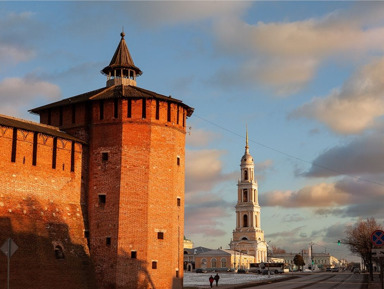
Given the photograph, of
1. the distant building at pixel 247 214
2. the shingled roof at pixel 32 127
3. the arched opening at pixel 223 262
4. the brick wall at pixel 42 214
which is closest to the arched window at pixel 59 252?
the brick wall at pixel 42 214

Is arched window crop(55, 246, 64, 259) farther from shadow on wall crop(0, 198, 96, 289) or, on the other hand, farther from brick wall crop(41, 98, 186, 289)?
brick wall crop(41, 98, 186, 289)

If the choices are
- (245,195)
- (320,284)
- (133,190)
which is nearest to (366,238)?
(320,284)

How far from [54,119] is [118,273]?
43.7 feet

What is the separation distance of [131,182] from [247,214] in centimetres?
11966

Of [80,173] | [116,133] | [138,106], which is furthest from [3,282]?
[138,106]

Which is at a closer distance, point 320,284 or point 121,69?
point 121,69

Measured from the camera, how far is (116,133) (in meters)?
38.0

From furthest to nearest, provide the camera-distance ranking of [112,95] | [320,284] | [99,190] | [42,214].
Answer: [320,284] < [112,95] < [99,190] < [42,214]

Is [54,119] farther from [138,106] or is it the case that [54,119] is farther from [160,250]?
[160,250]

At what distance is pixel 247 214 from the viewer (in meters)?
154

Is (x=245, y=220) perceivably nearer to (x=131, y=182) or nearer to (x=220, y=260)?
(x=220, y=260)

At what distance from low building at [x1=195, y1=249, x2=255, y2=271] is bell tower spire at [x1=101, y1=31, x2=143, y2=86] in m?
Answer: 103

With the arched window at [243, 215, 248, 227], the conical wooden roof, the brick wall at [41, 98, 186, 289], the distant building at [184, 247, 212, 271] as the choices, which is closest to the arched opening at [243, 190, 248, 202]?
the arched window at [243, 215, 248, 227]

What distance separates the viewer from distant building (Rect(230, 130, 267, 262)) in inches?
5969
